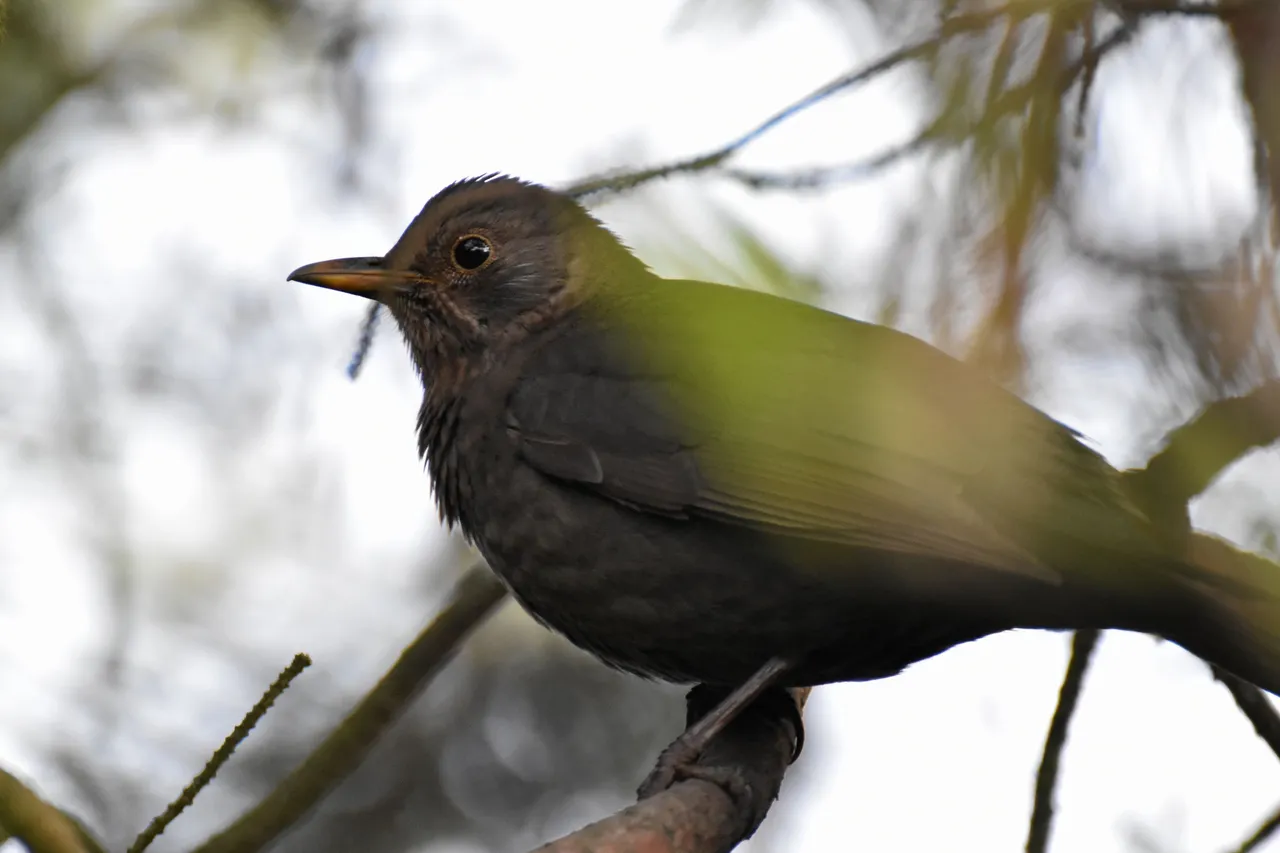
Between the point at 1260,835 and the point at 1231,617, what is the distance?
867 millimetres

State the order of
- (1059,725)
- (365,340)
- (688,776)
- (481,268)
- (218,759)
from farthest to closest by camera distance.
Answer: (481,268)
(365,340)
(1059,725)
(688,776)
(218,759)

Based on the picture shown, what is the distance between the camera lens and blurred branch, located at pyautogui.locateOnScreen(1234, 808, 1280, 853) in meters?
3.62

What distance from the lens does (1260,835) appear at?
143 inches

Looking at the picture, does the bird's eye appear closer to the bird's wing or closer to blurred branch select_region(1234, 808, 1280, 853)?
the bird's wing

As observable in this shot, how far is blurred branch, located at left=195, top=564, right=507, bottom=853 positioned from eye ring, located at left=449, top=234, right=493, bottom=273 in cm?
95

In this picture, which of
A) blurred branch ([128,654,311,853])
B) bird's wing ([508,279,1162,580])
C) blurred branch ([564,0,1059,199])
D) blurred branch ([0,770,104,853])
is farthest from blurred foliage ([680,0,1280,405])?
blurred branch ([0,770,104,853])

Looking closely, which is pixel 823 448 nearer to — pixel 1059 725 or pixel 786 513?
pixel 786 513

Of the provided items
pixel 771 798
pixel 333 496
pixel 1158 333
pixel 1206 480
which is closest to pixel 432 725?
pixel 333 496

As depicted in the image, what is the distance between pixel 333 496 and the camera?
654 centimetres

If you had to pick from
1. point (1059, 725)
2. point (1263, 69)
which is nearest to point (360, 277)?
point (1059, 725)

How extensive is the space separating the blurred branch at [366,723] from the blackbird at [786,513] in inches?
11.5

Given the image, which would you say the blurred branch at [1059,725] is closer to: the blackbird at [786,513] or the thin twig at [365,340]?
the blackbird at [786,513]

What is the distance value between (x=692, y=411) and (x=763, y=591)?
0.49 metres

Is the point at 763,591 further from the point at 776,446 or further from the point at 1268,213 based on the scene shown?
the point at 1268,213
